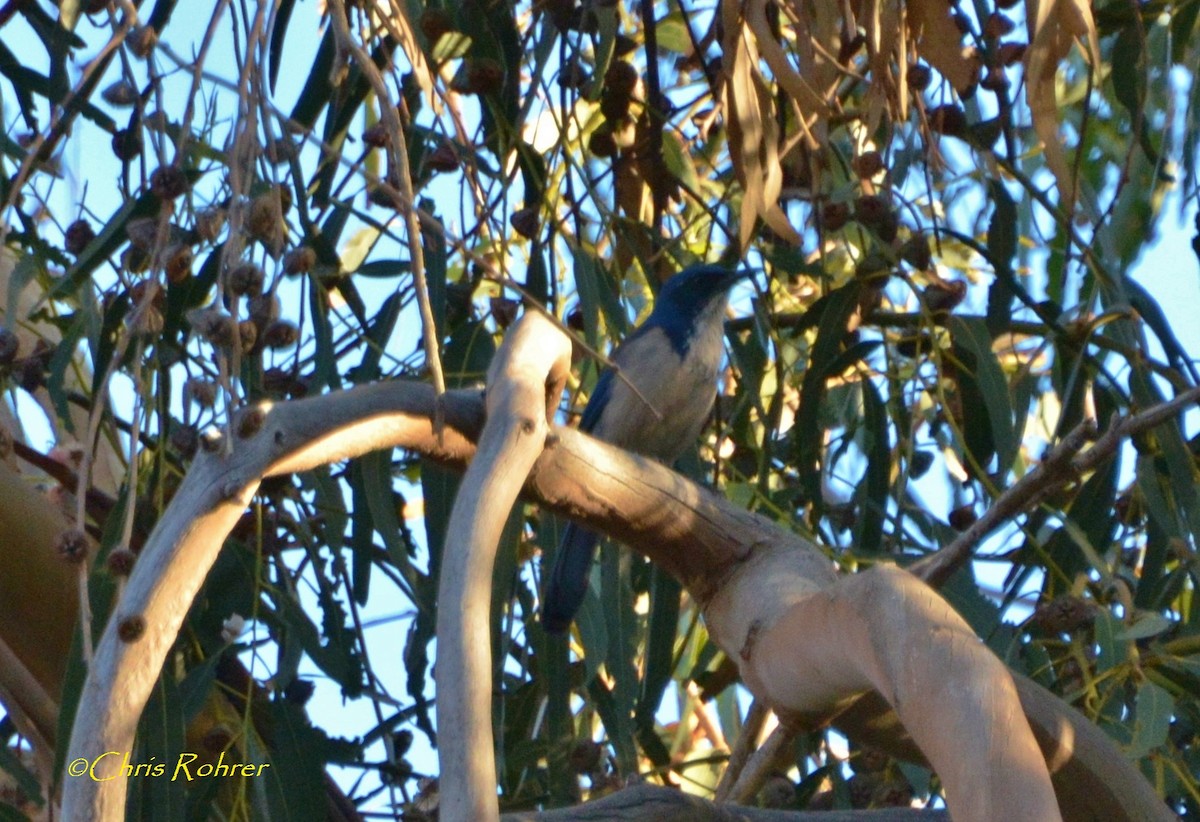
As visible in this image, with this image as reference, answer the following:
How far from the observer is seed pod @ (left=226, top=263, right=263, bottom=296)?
152cm

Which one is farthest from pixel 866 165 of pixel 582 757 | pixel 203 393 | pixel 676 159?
pixel 203 393

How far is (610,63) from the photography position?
3039 mm

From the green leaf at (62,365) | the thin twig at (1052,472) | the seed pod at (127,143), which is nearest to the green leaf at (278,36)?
the seed pod at (127,143)

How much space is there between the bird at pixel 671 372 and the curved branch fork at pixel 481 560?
1.42 m

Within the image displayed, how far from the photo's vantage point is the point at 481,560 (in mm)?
1389

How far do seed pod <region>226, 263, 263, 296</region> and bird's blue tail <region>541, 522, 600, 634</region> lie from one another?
1.03 meters

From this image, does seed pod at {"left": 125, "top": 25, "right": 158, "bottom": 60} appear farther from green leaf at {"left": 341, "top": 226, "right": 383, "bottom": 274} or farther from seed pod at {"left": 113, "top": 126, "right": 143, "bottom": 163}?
green leaf at {"left": 341, "top": 226, "right": 383, "bottom": 274}

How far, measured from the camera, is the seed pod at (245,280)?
1519 mm

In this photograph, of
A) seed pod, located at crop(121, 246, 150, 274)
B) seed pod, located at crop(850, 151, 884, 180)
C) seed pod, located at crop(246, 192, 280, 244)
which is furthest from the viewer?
seed pod, located at crop(850, 151, 884, 180)

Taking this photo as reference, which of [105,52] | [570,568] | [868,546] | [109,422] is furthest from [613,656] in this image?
[105,52]

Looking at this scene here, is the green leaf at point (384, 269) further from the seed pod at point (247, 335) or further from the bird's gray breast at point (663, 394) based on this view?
the seed pod at point (247, 335)

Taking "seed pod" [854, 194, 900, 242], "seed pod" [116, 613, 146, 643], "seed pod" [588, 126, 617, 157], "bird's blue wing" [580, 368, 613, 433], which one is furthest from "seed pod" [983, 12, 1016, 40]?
"seed pod" [116, 613, 146, 643]

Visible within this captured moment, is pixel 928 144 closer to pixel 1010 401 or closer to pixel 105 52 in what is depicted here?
pixel 1010 401

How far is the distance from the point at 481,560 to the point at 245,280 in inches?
15.8
